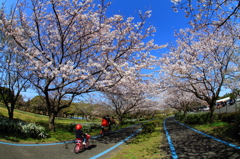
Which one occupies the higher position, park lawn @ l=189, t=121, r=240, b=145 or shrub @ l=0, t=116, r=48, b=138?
shrub @ l=0, t=116, r=48, b=138

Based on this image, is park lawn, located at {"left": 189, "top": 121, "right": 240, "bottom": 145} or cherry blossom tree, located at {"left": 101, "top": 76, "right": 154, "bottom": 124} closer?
park lawn, located at {"left": 189, "top": 121, "right": 240, "bottom": 145}

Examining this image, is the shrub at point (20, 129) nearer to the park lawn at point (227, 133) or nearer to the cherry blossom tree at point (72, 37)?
the cherry blossom tree at point (72, 37)

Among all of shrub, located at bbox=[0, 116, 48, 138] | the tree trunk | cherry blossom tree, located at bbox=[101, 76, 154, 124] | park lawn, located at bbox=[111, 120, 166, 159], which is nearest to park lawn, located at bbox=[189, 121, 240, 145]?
park lawn, located at bbox=[111, 120, 166, 159]

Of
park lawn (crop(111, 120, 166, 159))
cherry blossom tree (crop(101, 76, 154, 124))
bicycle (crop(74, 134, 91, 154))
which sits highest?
cherry blossom tree (crop(101, 76, 154, 124))

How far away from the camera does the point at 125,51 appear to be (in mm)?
7438

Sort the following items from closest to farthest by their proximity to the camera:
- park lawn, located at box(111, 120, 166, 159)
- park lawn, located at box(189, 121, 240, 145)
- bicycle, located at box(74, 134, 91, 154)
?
park lawn, located at box(111, 120, 166, 159)
bicycle, located at box(74, 134, 91, 154)
park lawn, located at box(189, 121, 240, 145)

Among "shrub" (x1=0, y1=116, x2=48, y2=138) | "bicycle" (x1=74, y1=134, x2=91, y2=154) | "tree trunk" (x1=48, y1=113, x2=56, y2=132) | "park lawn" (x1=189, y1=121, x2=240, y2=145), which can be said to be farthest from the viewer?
"tree trunk" (x1=48, y1=113, x2=56, y2=132)

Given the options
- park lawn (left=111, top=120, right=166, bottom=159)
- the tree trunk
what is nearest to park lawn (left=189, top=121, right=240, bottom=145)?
park lawn (left=111, top=120, right=166, bottom=159)

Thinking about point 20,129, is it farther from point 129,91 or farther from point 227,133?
point 227,133

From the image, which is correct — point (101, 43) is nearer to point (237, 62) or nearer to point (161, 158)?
point (161, 158)

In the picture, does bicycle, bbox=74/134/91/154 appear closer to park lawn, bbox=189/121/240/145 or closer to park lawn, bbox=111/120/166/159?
park lawn, bbox=111/120/166/159

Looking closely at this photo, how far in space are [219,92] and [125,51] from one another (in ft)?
31.4

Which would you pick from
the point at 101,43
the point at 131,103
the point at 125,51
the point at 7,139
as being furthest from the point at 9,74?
the point at 131,103

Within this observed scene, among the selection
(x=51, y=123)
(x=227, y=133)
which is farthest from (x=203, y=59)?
(x=51, y=123)
